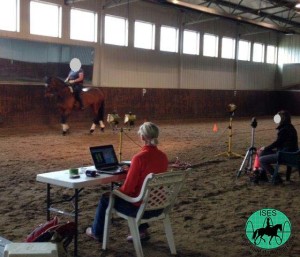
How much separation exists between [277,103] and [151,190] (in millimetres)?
24068

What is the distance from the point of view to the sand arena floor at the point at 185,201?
14.3 ft

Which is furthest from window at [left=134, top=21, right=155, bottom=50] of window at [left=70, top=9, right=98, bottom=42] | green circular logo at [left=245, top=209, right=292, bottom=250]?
green circular logo at [left=245, top=209, right=292, bottom=250]

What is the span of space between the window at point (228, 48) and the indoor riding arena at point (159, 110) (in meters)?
0.06

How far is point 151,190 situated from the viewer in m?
3.85

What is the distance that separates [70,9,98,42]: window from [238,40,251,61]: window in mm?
10396

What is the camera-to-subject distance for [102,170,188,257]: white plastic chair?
12.5 ft

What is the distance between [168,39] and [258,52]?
313 inches

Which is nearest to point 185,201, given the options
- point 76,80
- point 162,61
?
point 76,80

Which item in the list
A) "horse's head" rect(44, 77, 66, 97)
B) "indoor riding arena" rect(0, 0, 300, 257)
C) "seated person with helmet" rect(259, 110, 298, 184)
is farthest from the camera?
"horse's head" rect(44, 77, 66, 97)

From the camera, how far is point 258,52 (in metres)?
26.6

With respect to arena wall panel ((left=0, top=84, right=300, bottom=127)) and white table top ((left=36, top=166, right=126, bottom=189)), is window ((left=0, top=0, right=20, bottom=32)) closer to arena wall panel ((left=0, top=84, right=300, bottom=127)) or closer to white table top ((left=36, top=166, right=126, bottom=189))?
arena wall panel ((left=0, top=84, right=300, bottom=127))

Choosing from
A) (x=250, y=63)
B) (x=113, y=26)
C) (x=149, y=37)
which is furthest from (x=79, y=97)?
(x=250, y=63)

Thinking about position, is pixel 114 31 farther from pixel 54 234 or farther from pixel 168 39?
pixel 54 234

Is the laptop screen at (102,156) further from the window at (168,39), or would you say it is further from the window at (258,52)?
the window at (258,52)
